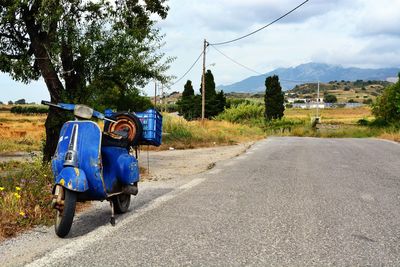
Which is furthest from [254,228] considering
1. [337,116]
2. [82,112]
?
[337,116]

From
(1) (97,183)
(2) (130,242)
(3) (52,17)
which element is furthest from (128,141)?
(3) (52,17)

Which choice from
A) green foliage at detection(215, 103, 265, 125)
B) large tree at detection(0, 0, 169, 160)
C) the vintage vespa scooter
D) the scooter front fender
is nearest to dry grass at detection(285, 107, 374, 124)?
green foliage at detection(215, 103, 265, 125)

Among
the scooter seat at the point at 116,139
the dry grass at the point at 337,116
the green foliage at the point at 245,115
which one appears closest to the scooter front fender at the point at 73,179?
the scooter seat at the point at 116,139

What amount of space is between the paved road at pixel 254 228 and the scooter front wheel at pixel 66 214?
0.51 ft

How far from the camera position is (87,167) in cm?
505

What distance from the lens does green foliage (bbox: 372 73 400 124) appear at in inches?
1601

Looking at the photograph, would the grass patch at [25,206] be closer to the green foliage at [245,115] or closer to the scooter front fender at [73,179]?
the scooter front fender at [73,179]

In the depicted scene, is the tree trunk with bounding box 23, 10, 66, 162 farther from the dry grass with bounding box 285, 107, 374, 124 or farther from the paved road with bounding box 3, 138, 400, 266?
the dry grass with bounding box 285, 107, 374, 124

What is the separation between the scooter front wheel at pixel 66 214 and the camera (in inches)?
187

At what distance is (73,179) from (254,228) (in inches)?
79.8

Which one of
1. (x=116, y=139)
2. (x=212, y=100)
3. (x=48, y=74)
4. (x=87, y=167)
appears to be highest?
(x=48, y=74)

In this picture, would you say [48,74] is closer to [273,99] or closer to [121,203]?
[121,203]

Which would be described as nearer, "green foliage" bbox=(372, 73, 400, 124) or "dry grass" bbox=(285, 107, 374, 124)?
"green foliage" bbox=(372, 73, 400, 124)

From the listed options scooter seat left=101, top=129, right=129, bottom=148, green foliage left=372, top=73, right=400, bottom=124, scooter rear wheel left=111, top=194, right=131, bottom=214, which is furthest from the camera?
green foliage left=372, top=73, right=400, bottom=124
